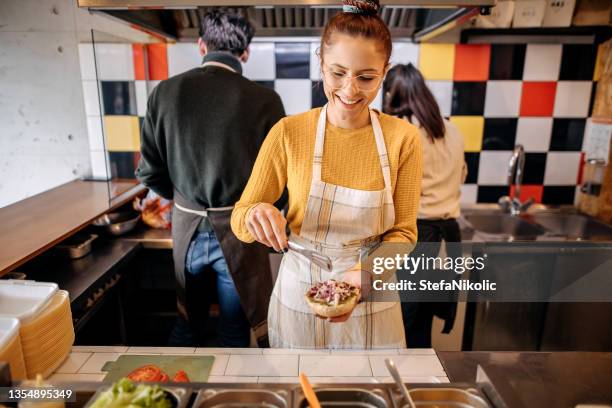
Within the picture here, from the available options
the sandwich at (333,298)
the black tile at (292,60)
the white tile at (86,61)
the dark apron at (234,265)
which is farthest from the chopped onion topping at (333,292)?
the white tile at (86,61)

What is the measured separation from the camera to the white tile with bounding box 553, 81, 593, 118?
2555 millimetres

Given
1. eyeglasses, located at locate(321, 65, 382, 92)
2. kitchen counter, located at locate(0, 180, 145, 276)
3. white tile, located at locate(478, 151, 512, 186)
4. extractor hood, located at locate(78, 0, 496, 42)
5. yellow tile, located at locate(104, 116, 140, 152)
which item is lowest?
kitchen counter, located at locate(0, 180, 145, 276)

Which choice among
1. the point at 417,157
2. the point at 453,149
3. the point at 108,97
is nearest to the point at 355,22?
the point at 417,157

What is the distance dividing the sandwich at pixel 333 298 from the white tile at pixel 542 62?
6.31 ft

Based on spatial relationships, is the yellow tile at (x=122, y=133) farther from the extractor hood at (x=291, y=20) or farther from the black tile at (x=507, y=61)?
the black tile at (x=507, y=61)

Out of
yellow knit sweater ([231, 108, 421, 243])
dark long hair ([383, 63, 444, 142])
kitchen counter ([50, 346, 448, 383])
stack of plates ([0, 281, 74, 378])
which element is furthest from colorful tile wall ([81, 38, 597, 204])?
kitchen counter ([50, 346, 448, 383])

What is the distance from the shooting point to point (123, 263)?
78.3 inches

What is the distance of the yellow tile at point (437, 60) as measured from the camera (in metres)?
2.52

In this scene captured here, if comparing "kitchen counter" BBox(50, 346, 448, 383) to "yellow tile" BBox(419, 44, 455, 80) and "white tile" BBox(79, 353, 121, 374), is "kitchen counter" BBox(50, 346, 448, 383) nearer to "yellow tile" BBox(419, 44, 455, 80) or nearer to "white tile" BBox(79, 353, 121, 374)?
"white tile" BBox(79, 353, 121, 374)

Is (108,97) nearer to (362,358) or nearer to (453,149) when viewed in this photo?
(453,149)

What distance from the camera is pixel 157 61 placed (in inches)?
104

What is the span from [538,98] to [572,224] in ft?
2.33

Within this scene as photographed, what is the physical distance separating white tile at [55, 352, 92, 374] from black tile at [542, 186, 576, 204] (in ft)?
8.24

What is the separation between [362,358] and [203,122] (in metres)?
1.06
